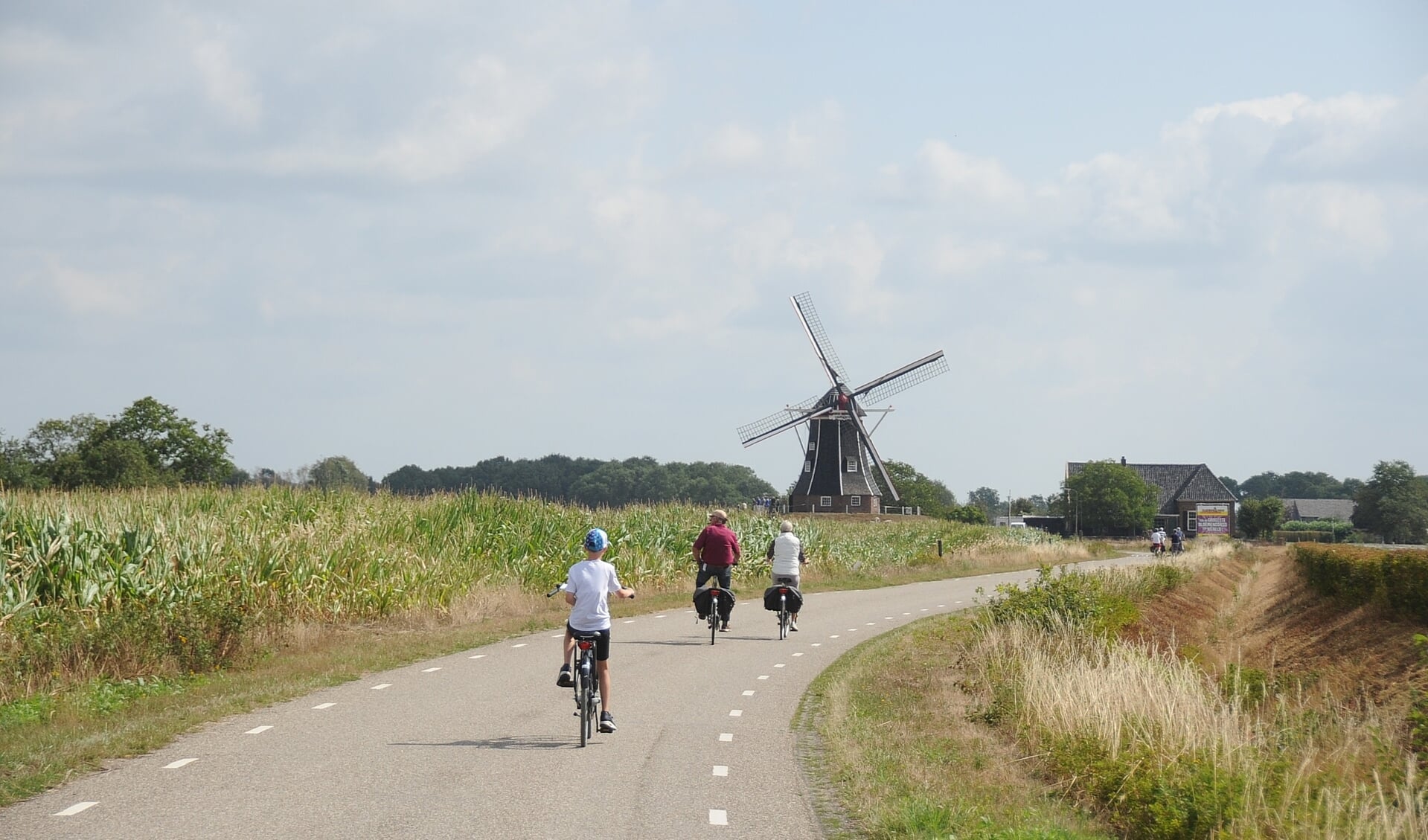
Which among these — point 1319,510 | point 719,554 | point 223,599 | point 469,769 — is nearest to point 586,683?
point 469,769

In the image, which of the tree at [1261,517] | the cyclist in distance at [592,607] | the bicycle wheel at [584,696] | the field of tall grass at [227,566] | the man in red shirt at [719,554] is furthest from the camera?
the tree at [1261,517]

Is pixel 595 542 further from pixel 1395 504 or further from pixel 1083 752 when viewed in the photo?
pixel 1395 504

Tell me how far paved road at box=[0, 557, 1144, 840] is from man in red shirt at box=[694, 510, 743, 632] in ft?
15.1

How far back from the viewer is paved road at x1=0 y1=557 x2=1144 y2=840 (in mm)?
7629

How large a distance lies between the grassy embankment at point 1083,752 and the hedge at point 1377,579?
10233 mm

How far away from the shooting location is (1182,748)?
34.8ft

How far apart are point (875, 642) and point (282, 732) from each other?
11172 millimetres

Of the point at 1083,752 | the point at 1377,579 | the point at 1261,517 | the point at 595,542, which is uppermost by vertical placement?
the point at 1261,517

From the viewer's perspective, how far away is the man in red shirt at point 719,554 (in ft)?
66.1

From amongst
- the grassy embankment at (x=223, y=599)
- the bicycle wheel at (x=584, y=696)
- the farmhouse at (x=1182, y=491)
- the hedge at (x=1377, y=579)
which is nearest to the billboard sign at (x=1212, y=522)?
the farmhouse at (x=1182, y=491)

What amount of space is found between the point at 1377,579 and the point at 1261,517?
97.7 meters

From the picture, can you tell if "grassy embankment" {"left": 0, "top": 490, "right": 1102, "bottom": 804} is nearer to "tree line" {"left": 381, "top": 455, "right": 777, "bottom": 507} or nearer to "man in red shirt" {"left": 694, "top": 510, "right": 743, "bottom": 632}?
"man in red shirt" {"left": 694, "top": 510, "right": 743, "bottom": 632}

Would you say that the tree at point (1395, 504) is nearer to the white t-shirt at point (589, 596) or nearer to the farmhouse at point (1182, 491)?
the farmhouse at point (1182, 491)

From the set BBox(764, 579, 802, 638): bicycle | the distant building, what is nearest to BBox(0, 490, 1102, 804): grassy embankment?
BBox(764, 579, 802, 638): bicycle
